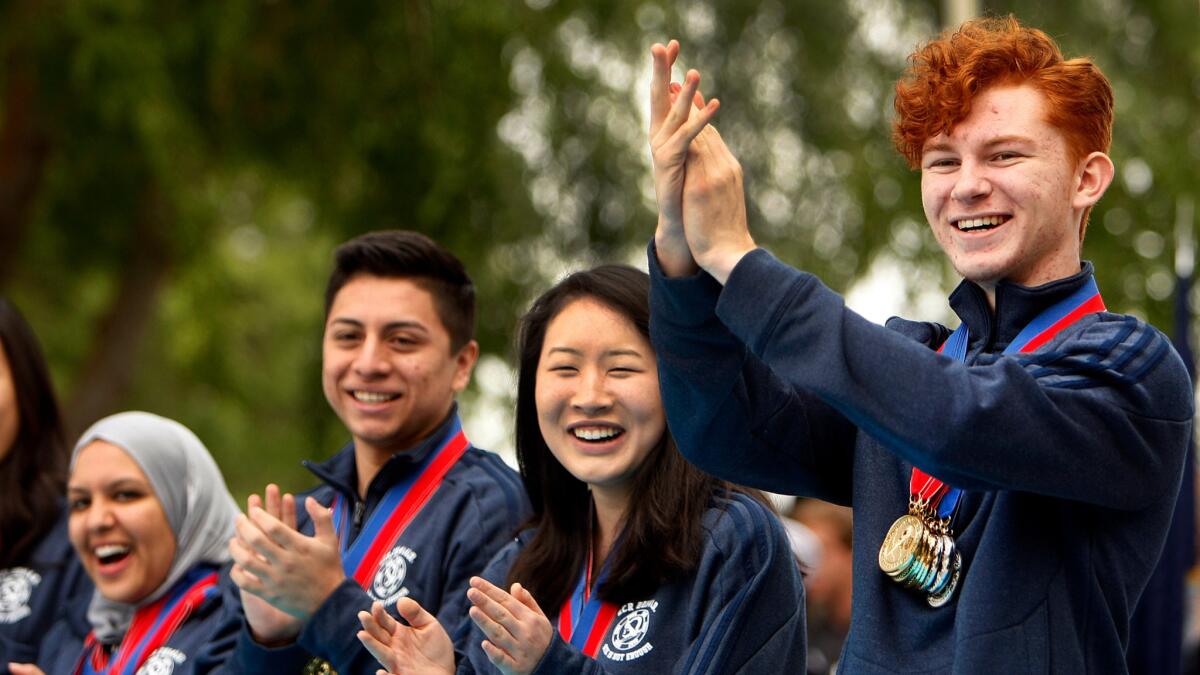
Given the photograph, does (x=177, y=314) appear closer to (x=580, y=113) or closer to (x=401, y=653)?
(x=580, y=113)

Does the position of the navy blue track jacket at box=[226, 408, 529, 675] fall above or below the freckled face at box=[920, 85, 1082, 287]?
below

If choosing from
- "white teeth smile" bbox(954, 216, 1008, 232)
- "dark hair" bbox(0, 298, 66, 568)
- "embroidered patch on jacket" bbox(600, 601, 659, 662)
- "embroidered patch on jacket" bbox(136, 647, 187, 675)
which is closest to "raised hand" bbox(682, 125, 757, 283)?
"white teeth smile" bbox(954, 216, 1008, 232)

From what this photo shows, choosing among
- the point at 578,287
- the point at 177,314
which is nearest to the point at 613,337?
the point at 578,287

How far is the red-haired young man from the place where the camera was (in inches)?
98.8

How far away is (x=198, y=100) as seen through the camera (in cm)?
876

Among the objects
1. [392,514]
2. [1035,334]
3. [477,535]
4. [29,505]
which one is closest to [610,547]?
[477,535]

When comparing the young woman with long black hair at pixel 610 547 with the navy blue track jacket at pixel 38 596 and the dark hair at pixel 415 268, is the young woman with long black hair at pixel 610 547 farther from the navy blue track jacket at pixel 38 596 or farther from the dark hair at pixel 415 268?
the navy blue track jacket at pixel 38 596

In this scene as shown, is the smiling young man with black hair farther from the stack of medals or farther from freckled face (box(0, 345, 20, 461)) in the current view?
the stack of medals

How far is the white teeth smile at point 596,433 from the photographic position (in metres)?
3.79

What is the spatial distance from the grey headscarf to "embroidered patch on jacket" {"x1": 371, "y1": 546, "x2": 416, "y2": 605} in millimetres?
1005

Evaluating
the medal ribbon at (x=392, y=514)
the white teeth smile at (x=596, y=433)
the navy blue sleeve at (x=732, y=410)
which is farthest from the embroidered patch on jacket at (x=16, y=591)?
the navy blue sleeve at (x=732, y=410)

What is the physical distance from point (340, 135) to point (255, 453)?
4.72m

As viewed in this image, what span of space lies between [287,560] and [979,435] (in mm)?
1997

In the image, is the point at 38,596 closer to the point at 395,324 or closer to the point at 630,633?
the point at 395,324
